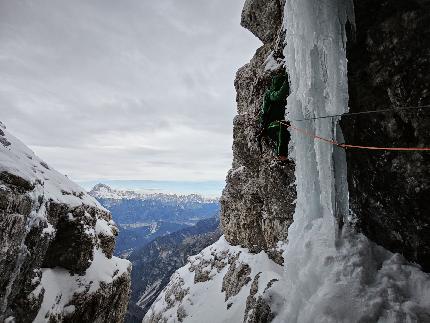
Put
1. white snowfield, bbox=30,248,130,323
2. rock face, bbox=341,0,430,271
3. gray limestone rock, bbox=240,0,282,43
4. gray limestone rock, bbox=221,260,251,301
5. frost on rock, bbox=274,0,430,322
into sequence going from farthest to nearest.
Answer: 1. gray limestone rock, bbox=221,260,251,301
2. gray limestone rock, bbox=240,0,282,43
3. white snowfield, bbox=30,248,130,323
4. frost on rock, bbox=274,0,430,322
5. rock face, bbox=341,0,430,271

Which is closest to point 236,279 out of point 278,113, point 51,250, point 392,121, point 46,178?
point 51,250

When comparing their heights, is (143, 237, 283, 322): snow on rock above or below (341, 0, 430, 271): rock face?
below

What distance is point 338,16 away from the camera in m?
7.00

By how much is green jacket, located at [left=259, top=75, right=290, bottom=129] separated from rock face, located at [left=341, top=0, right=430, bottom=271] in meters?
3.42

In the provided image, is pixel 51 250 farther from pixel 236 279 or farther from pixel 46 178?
pixel 236 279

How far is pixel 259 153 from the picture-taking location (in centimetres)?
1855

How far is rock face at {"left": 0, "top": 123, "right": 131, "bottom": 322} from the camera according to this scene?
11.6m

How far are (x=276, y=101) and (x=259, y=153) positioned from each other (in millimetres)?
7940

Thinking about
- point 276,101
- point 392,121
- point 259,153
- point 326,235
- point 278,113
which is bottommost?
point 326,235

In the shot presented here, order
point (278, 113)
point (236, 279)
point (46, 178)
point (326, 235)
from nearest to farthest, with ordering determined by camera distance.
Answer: point (326, 235) → point (278, 113) → point (46, 178) → point (236, 279)

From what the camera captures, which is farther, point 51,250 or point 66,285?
point 51,250

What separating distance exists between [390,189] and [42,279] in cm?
1617

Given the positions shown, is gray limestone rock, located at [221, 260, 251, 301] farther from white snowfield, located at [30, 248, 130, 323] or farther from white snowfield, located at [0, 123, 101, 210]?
white snowfield, located at [0, 123, 101, 210]

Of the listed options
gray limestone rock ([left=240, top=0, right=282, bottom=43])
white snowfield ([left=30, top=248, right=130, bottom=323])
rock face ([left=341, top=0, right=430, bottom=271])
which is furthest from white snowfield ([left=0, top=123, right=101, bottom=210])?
gray limestone rock ([left=240, top=0, right=282, bottom=43])
